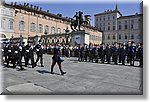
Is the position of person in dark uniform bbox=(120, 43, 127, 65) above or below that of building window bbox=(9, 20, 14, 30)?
below

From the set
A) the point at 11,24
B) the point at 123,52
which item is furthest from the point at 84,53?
the point at 11,24

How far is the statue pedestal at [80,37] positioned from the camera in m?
11.7

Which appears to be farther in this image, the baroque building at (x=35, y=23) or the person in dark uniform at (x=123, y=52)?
the baroque building at (x=35, y=23)

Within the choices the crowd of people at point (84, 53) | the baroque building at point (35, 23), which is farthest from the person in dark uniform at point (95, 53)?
the baroque building at point (35, 23)

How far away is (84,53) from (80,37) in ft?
9.35

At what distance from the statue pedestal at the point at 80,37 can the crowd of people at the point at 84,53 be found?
0.70 meters

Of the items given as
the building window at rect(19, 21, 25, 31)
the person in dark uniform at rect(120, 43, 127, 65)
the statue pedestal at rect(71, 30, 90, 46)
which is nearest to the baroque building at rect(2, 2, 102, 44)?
the building window at rect(19, 21, 25, 31)

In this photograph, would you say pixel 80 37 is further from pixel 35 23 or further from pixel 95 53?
pixel 35 23

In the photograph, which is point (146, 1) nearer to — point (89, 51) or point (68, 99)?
point (68, 99)

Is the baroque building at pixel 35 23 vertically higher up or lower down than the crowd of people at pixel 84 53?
higher up

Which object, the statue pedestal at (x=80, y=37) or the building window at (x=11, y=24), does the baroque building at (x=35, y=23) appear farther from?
the statue pedestal at (x=80, y=37)

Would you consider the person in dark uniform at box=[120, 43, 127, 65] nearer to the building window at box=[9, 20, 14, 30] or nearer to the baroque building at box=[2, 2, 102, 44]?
the baroque building at box=[2, 2, 102, 44]

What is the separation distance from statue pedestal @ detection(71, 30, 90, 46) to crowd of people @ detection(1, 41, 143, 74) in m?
0.70

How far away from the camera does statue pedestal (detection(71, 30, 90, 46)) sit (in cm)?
1173
